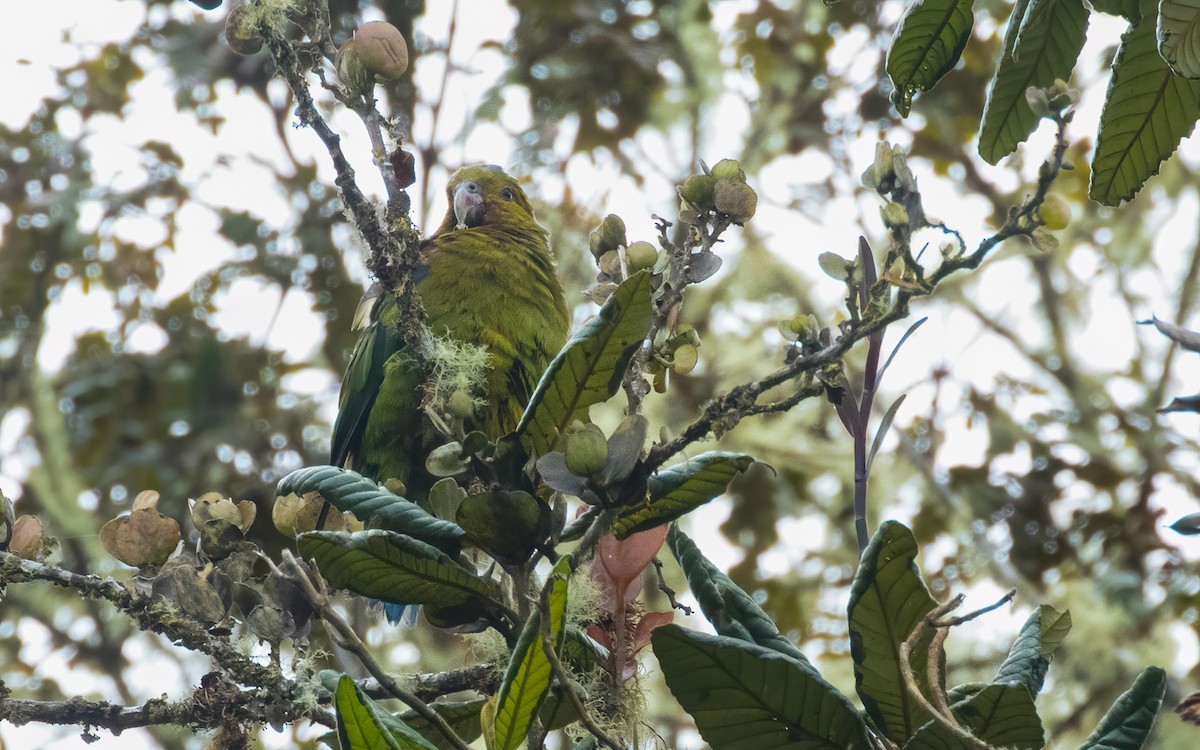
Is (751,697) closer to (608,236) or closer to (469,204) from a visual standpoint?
(608,236)

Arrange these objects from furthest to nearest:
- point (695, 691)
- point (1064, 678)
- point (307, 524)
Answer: point (1064, 678) < point (307, 524) < point (695, 691)

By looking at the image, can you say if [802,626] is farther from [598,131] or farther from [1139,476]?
[598,131]

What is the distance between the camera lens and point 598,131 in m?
4.29

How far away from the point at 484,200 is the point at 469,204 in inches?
3.8

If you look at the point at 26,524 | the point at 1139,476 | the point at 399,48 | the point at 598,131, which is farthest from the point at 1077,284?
the point at 26,524

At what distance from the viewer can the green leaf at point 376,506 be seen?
0.98 m

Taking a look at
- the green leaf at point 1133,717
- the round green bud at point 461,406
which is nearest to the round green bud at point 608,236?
the round green bud at point 461,406

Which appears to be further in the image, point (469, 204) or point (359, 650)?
point (469, 204)

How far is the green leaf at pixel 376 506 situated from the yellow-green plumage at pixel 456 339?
870mm

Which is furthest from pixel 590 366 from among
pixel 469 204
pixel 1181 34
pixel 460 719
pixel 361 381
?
pixel 469 204

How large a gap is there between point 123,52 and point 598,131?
76.9 inches

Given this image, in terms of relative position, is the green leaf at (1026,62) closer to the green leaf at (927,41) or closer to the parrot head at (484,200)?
the green leaf at (927,41)

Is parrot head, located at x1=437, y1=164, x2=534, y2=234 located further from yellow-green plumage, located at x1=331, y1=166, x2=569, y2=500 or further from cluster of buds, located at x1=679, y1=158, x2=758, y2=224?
cluster of buds, located at x1=679, y1=158, x2=758, y2=224

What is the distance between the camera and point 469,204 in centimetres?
278
